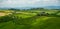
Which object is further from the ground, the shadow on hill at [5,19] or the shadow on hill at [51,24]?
the shadow on hill at [5,19]

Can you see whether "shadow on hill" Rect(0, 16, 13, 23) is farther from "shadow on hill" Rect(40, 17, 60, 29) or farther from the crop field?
"shadow on hill" Rect(40, 17, 60, 29)

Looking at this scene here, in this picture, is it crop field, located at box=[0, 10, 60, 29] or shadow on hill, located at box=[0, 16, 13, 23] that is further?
shadow on hill, located at box=[0, 16, 13, 23]

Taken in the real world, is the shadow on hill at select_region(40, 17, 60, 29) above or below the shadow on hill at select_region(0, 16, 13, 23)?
below

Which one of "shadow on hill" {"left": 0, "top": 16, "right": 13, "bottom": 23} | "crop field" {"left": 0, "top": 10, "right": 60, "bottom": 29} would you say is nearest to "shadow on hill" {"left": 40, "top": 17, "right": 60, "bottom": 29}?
"crop field" {"left": 0, "top": 10, "right": 60, "bottom": 29}

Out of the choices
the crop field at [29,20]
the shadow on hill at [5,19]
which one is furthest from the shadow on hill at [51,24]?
the shadow on hill at [5,19]

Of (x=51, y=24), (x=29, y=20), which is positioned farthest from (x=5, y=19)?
(x=51, y=24)

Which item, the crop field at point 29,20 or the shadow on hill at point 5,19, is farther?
the shadow on hill at point 5,19

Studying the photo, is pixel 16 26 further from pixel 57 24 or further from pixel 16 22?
pixel 57 24

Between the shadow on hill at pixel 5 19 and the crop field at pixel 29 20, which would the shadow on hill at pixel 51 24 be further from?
the shadow on hill at pixel 5 19
